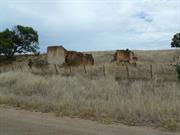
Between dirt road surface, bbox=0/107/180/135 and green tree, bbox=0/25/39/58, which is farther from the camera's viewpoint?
green tree, bbox=0/25/39/58

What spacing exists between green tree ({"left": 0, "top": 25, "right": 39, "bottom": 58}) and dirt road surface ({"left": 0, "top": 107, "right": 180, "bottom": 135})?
5569 centimetres

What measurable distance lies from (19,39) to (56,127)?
193ft

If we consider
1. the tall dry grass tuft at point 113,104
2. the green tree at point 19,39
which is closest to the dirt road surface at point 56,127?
the tall dry grass tuft at point 113,104

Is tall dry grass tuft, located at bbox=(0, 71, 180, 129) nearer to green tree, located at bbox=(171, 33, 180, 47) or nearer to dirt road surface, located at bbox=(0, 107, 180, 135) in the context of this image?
dirt road surface, located at bbox=(0, 107, 180, 135)

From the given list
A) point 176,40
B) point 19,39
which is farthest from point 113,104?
point 176,40

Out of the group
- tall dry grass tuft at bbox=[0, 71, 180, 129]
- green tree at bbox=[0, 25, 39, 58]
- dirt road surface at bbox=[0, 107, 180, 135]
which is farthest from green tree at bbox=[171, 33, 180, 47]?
dirt road surface at bbox=[0, 107, 180, 135]

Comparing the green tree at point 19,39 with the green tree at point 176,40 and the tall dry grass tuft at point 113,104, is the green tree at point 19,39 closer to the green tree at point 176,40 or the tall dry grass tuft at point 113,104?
the green tree at point 176,40

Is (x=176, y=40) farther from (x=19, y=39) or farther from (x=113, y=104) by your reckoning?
(x=113, y=104)

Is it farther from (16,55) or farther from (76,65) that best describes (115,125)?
(16,55)

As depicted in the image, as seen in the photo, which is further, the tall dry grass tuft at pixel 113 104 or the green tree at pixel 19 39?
the green tree at pixel 19 39

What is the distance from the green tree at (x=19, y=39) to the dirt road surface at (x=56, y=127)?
55.7m

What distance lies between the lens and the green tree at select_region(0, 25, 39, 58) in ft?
216

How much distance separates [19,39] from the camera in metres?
66.6

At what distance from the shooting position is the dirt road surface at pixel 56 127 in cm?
886
